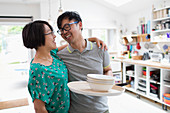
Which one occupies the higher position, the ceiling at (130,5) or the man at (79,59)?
the ceiling at (130,5)

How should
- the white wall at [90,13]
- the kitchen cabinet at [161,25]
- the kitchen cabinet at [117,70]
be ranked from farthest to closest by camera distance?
the white wall at [90,13], the kitchen cabinet at [117,70], the kitchen cabinet at [161,25]

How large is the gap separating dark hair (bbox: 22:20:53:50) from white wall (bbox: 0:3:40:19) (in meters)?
3.81

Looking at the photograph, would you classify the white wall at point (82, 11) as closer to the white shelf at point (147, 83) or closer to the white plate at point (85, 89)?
the white shelf at point (147, 83)

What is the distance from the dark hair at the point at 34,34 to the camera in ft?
3.26

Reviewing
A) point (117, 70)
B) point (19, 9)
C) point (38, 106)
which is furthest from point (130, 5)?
point (38, 106)

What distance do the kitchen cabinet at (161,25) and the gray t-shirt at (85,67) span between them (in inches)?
108

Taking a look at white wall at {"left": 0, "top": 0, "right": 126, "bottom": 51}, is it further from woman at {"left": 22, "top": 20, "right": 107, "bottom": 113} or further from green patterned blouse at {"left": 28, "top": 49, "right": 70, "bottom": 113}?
green patterned blouse at {"left": 28, "top": 49, "right": 70, "bottom": 113}

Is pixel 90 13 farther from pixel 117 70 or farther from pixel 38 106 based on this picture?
pixel 38 106

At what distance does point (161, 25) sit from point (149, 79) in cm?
132

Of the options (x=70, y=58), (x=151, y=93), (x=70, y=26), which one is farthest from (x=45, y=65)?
(x=151, y=93)

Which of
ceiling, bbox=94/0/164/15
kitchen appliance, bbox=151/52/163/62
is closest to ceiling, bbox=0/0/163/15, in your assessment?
ceiling, bbox=94/0/164/15

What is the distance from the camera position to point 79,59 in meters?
1.22

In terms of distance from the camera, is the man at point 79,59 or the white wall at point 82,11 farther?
the white wall at point 82,11

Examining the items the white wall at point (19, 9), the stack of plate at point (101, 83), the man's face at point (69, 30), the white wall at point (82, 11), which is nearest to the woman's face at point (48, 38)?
the man's face at point (69, 30)
